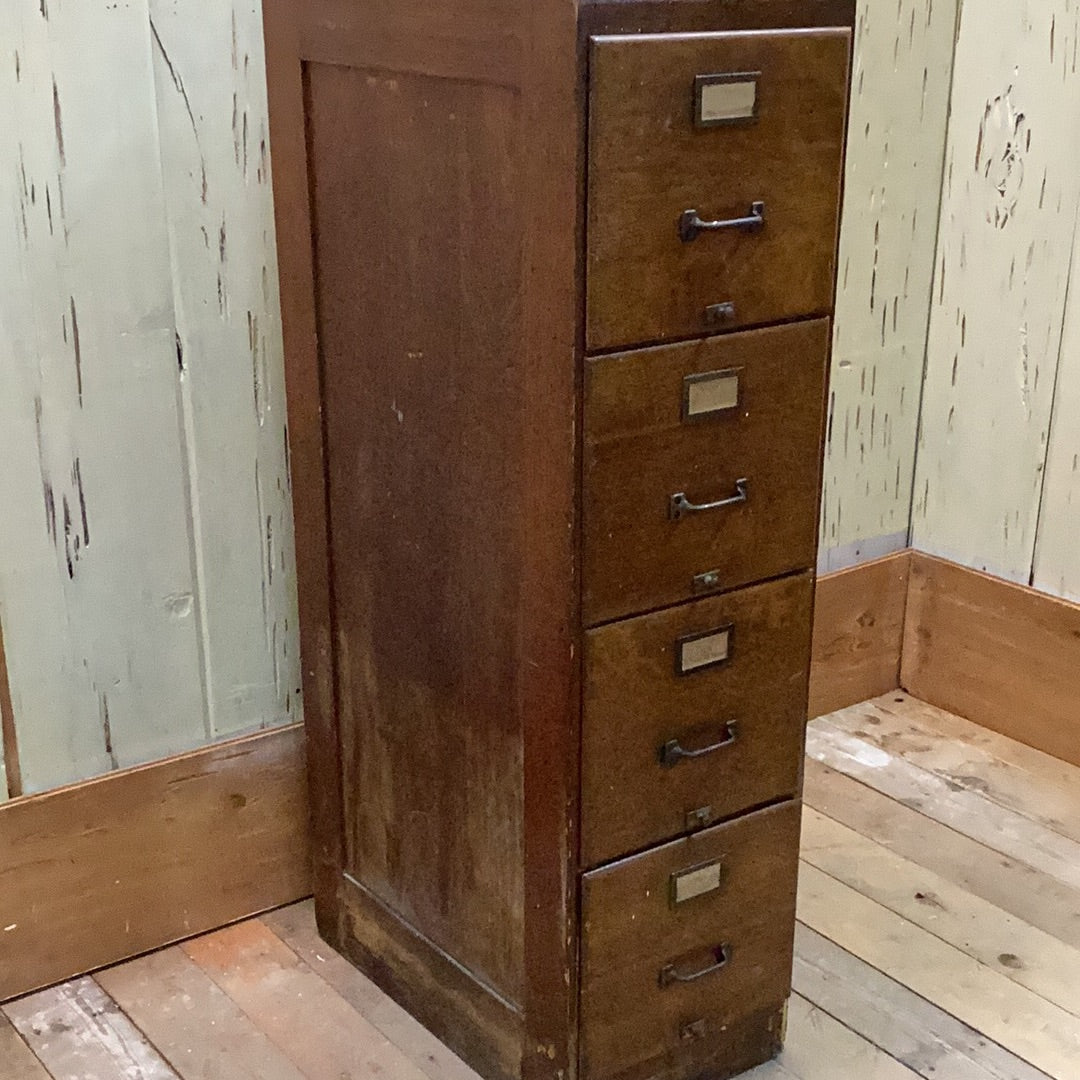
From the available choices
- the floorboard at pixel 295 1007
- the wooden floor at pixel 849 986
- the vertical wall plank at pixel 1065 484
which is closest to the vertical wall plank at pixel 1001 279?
the vertical wall plank at pixel 1065 484

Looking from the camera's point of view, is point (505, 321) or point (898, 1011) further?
point (898, 1011)

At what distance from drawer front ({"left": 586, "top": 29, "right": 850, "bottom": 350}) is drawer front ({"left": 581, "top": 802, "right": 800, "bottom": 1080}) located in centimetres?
53

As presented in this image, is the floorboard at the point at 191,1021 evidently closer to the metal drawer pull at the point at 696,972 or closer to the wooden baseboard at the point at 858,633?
the metal drawer pull at the point at 696,972

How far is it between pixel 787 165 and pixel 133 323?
73 centimetres

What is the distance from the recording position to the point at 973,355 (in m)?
2.24

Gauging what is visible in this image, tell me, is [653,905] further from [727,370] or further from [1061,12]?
[1061,12]

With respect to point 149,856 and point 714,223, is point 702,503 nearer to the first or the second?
point 714,223

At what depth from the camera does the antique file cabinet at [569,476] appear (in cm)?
117

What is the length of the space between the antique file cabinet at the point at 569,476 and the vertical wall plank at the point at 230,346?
11 centimetres

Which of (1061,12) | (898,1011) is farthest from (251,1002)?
(1061,12)

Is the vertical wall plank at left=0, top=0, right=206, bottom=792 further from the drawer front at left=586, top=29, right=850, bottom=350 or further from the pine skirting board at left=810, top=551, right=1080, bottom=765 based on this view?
the pine skirting board at left=810, top=551, right=1080, bottom=765

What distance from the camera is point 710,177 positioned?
1194 millimetres

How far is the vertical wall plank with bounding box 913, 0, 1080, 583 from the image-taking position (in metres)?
2.06

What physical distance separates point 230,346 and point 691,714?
68 centimetres
